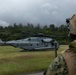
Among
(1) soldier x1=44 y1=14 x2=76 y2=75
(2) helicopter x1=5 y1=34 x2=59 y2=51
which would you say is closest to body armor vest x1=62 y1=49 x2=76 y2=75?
(1) soldier x1=44 y1=14 x2=76 y2=75

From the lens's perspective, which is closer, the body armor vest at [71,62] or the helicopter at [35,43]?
the body armor vest at [71,62]

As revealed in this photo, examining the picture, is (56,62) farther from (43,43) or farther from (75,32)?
(43,43)

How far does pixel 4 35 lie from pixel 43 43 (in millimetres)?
26811

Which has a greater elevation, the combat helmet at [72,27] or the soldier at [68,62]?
the combat helmet at [72,27]

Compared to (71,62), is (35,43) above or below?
above

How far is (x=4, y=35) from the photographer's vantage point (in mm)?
69500

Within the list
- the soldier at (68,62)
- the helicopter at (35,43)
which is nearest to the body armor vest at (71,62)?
the soldier at (68,62)

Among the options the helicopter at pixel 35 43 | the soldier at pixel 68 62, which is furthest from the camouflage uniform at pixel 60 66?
the helicopter at pixel 35 43

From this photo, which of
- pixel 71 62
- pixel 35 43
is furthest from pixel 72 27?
pixel 35 43

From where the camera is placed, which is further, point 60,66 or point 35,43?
point 35,43

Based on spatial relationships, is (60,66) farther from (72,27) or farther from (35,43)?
(35,43)

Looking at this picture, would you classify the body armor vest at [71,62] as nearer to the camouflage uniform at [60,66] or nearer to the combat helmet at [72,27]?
the camouflage uniform at [60,66]

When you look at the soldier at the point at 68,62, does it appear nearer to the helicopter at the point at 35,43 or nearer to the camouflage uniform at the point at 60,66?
the camouflage uniform at the point at 60,66

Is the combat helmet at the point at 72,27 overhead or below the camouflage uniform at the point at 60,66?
overhead
